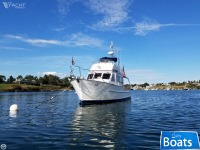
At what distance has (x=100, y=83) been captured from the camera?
3678 cm

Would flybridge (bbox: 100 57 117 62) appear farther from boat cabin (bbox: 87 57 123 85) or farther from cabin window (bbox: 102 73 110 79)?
cabin window (bbox: 102 73 110 79)

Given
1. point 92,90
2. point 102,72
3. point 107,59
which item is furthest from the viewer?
point 107,59

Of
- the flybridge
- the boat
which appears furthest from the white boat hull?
the flybridge

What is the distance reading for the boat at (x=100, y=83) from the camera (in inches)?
1404

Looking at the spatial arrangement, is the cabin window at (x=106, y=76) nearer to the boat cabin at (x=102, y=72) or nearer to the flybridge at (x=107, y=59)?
the boat cabin at (x=102, y=72)

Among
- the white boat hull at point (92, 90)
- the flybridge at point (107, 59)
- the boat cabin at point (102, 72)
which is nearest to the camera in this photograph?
the white boat hull at point (92, 90)

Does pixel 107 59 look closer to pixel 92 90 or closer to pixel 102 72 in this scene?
pixel 102 72

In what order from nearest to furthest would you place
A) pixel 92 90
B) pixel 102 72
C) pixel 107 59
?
pixel 92 90 < pixel 102 72 < pixel 107 59

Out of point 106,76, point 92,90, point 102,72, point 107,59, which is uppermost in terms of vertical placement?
point 107,59

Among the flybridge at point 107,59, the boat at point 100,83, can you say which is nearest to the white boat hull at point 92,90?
the boat at point 100,83

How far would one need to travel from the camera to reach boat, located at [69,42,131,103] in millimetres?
35662

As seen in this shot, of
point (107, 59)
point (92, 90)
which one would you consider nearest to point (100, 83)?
point (92, 90)

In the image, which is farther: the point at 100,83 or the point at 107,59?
the point at 107,59

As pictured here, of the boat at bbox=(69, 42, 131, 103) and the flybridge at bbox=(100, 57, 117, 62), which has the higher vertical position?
the flybridge at bbox=(100, 57, 117, 62)
